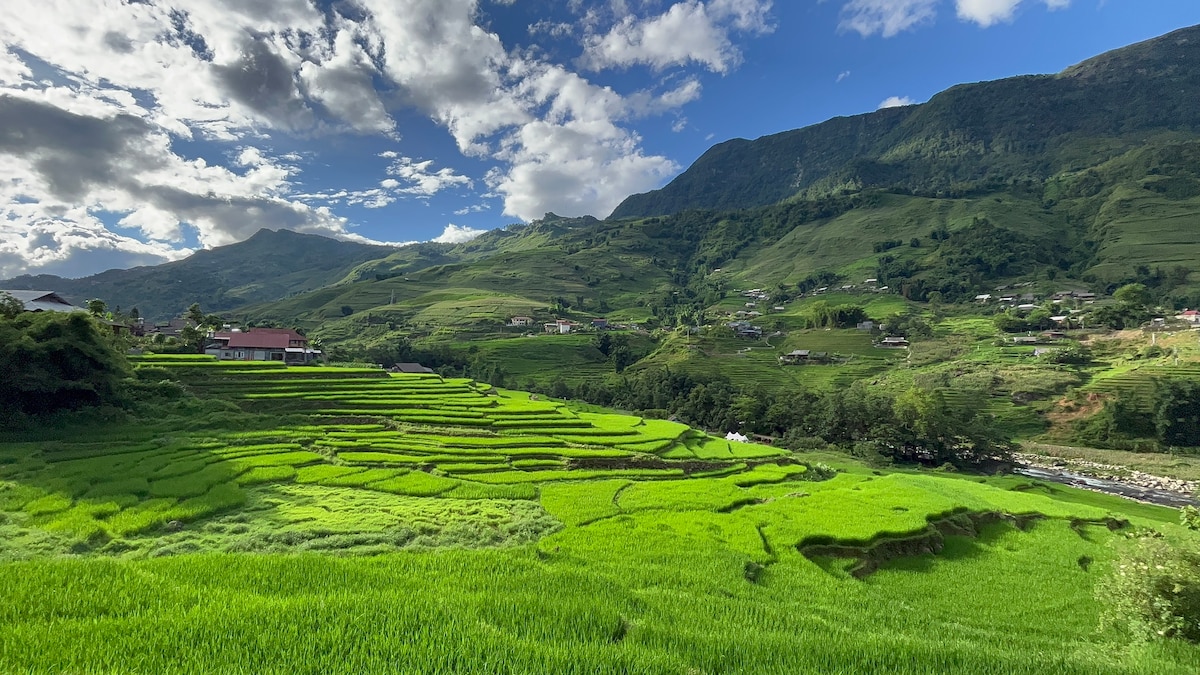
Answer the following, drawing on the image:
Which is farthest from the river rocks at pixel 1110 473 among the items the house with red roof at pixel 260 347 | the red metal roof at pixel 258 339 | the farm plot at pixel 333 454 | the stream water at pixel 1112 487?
the red metal roof at pixel 258 339

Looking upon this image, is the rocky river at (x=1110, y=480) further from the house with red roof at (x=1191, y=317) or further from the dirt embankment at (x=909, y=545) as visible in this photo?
the house with red roof at (x=1191, y=317)

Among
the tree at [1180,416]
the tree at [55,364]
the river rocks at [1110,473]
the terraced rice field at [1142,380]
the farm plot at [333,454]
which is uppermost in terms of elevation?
the tree at [55,364]

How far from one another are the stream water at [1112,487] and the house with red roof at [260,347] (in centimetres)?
9608

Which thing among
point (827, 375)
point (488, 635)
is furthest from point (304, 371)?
point (827, 375)

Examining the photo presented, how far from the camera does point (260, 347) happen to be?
70.0 meters

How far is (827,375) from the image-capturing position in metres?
106

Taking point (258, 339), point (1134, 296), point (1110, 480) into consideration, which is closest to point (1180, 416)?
point (1110, 480)

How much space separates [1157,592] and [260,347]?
83762 millimetres

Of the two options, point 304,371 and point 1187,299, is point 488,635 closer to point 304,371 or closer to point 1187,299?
point 304,371

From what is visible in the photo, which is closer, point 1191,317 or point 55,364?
point 55,364

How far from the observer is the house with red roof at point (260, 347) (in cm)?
6906

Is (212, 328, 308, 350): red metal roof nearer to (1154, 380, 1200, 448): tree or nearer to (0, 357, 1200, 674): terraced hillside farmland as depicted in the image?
(0, 357, 1200, 674): terraced hillside farmland

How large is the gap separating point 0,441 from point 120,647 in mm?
40220

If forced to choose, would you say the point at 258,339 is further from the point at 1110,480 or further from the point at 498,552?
the point at 1110,480
